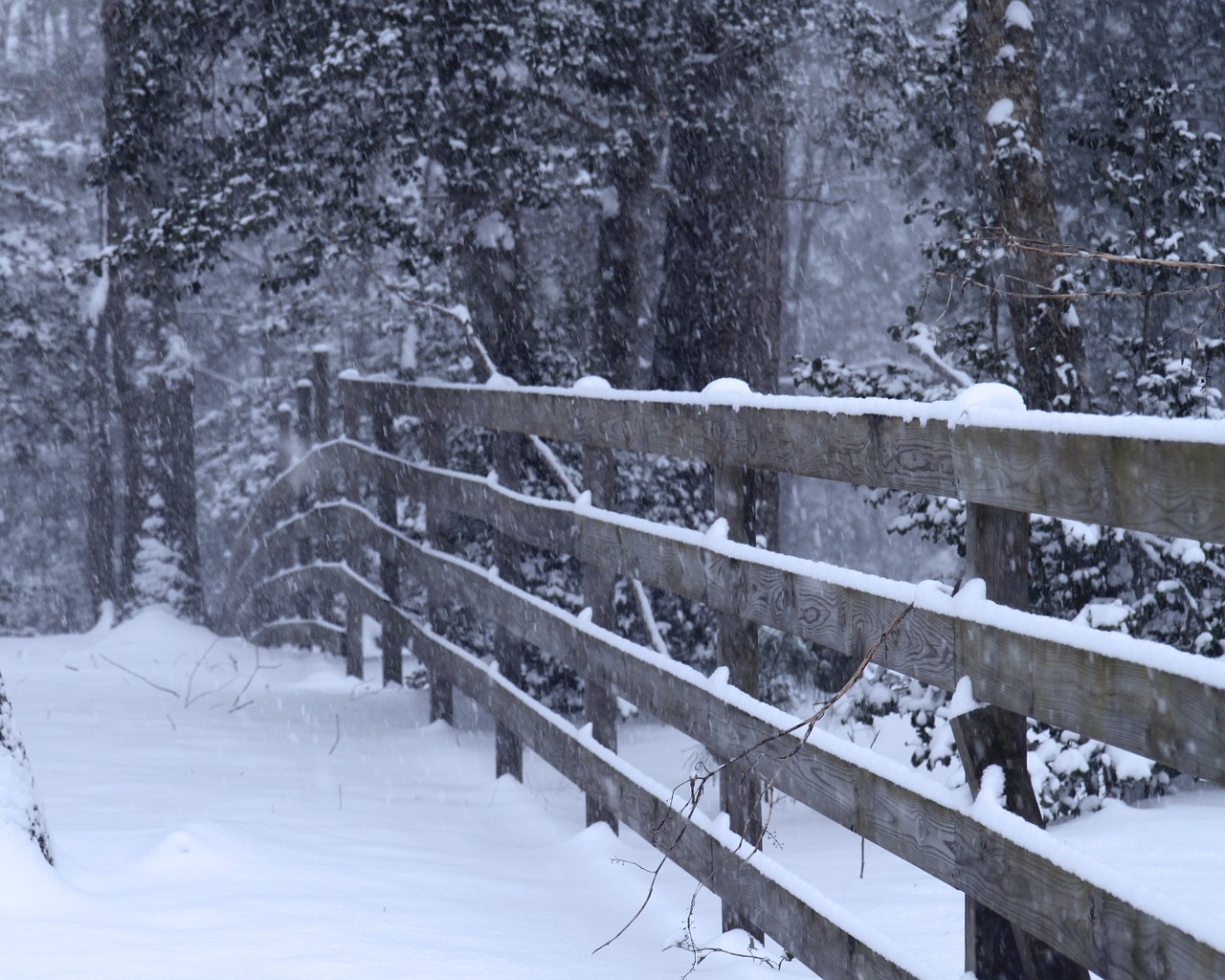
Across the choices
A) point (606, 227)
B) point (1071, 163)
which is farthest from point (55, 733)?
point (1071, 163)

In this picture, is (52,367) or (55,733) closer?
(55,733)

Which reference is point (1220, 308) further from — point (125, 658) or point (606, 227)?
point (125, 658)

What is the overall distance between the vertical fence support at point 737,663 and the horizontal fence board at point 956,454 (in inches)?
3.8

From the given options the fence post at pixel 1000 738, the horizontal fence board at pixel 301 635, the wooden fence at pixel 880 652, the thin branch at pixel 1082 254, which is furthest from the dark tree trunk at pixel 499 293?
the fence post at pixel 1000 738

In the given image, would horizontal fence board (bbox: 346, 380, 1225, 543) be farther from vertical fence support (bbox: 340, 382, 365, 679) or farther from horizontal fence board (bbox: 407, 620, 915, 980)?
vertical fence support (bbox: 340, 382, 365, 679)

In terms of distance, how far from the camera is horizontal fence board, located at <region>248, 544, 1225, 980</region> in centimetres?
207

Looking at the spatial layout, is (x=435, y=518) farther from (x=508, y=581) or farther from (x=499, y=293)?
(x=499, y=293)

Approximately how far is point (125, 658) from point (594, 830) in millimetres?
7715

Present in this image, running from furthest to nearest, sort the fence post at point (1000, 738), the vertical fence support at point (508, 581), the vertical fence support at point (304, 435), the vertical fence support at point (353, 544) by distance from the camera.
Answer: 1. the vertical fence support at point (304, 435)
2. the vertical fence support at point (353, 544)
3. the vertical fence support at point (508, 581)
4. the fence post at point (1000, 738)

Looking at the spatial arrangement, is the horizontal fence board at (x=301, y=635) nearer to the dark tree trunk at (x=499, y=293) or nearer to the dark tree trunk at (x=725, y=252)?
the dark tree trunk at (x=499, y=293)

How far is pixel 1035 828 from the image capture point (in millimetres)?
2381

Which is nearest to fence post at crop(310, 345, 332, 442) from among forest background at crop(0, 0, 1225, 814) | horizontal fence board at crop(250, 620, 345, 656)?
forest background at crop(0, 0, 1225, 814)

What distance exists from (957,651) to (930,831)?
393 millimetres

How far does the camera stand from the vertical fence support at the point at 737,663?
371 centimetres
